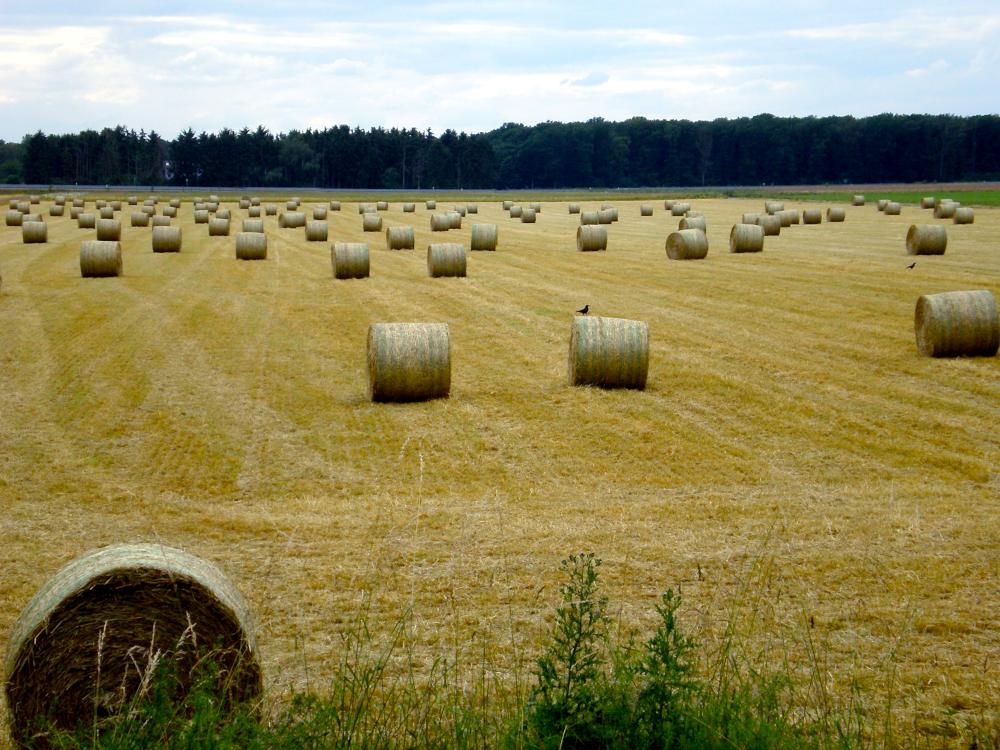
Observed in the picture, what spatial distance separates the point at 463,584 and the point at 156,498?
4.18 meters

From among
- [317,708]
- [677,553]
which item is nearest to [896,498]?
[677,553]

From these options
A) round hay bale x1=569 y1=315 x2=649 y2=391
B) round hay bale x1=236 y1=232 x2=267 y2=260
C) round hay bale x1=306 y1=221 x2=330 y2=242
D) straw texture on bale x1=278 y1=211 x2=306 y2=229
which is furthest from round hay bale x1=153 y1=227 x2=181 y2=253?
round hay bale x1=569 y1=315 x2=649 y2=391

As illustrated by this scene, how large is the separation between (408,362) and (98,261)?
18.9 m

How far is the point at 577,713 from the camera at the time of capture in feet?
17.5

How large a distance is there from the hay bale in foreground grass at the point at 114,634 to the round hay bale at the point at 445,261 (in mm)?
24788

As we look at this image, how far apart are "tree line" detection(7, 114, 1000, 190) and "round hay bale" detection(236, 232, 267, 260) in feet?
384

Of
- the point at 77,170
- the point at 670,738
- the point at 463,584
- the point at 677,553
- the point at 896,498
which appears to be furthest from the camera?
the point at 77,170

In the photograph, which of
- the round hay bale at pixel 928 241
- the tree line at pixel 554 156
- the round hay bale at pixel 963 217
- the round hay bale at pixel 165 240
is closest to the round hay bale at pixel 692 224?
the round hay bale at pixel 928 241

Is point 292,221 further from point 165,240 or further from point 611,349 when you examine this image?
point 611,349

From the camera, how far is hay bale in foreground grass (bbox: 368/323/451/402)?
16047 millimetres

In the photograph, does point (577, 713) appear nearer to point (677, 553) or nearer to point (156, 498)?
point (677, 553)

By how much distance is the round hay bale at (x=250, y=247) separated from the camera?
36.9 metres

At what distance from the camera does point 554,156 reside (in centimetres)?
16700

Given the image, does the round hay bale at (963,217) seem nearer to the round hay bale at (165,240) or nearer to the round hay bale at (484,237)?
the round hay bale at (484,237)
